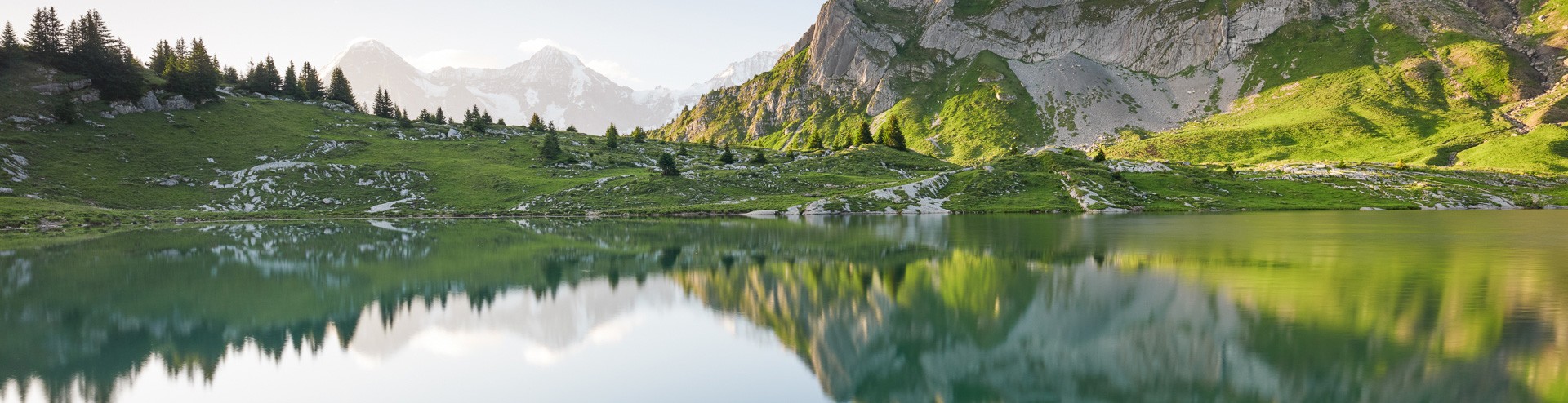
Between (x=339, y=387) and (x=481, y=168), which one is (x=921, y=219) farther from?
(x=481, y=168)

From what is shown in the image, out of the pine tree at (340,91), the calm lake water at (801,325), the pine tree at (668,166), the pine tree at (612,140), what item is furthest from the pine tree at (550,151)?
the calm lake water at (801,325)

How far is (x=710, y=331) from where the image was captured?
21.7 metres

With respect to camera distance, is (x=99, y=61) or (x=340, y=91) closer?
(x=99, y=61)

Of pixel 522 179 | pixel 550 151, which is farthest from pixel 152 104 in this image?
pixel 522 179

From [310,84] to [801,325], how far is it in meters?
186

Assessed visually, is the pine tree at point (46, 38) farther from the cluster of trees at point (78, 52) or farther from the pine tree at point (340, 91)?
the pine tree at point (340, 91)

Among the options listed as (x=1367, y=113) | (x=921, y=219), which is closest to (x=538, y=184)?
(x=921, y=219)

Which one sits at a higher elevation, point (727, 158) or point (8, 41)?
point (8, 41)

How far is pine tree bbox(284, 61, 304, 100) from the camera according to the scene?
15875 centimetres

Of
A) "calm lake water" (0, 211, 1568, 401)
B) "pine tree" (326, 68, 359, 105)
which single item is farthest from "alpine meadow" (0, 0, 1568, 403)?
"pine tree" (326, 68, 359, 105)

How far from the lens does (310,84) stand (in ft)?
539

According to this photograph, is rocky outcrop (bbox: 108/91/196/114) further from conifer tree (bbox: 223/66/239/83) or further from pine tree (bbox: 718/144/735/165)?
pine tree (bbox: 718/144/735/165)

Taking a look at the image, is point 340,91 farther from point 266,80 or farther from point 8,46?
point 8,46

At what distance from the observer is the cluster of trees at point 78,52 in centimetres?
11531
